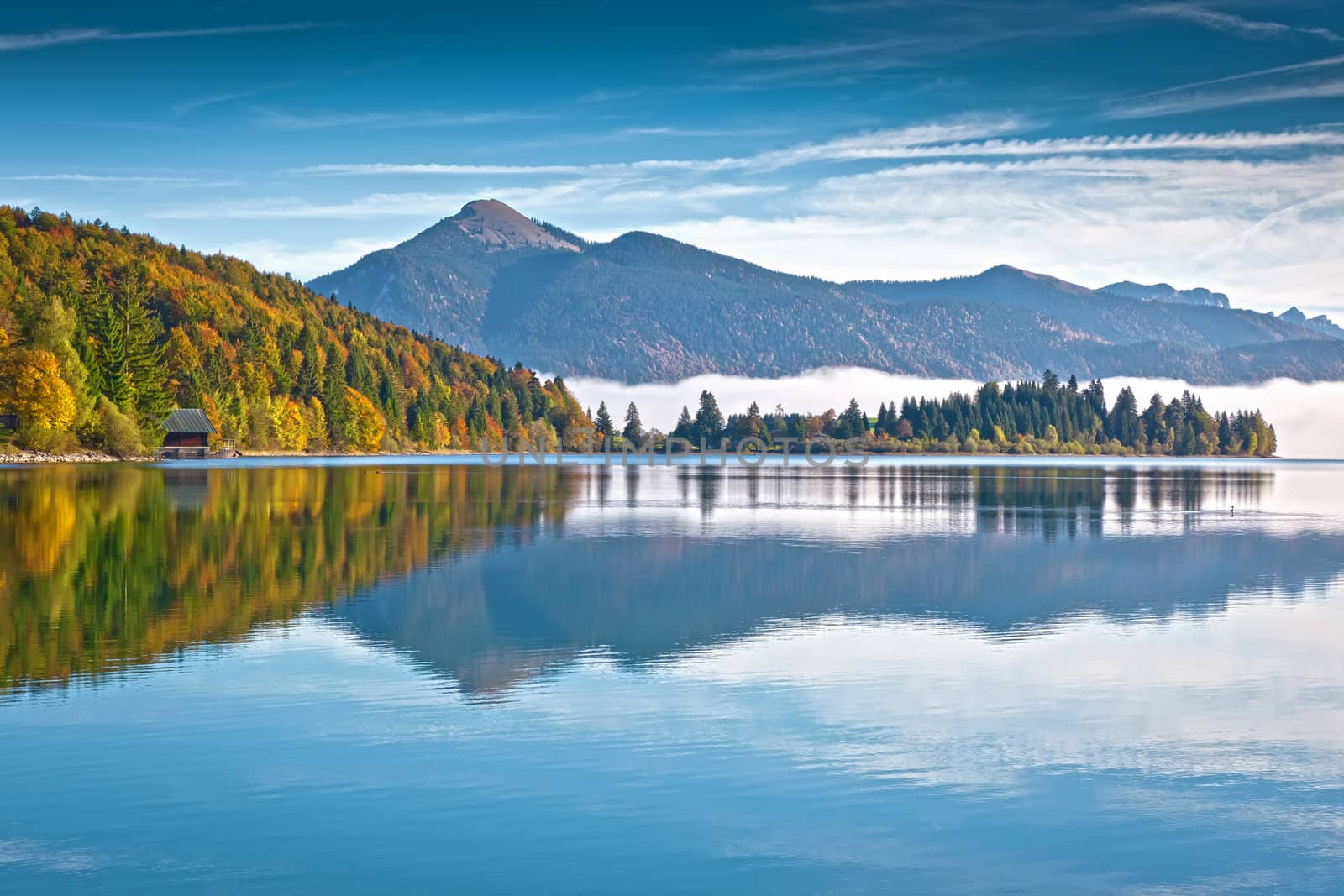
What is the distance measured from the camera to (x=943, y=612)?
93.6 ft

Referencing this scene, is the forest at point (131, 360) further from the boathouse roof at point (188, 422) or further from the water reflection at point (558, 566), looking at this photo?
the water reflection at point (558, 566)

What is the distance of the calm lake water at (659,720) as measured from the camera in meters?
12.0

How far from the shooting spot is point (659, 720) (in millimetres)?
17297

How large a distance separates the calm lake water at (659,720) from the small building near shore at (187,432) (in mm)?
114665

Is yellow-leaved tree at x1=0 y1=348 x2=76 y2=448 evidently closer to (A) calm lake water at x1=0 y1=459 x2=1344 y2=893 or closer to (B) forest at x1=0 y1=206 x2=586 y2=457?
(B) forest at x1=0 y1=206 x2=586 y2=457

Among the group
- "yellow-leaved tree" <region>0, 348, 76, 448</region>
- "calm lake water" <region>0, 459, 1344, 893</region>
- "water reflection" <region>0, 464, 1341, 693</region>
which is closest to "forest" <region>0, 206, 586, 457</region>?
"yellow-leaved tree" <region>0, 348, 76, 448</region>

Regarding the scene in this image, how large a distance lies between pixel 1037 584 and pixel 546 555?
14.7 metres

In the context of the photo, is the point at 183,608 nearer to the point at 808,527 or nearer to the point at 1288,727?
the point at 1288,727

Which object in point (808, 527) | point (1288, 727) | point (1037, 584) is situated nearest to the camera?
point (1288, 727)

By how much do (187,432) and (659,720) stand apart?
14505 centimetres

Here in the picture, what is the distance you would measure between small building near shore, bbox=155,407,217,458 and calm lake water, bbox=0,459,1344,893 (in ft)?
376

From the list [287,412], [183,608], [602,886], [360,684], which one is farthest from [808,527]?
[287,412]

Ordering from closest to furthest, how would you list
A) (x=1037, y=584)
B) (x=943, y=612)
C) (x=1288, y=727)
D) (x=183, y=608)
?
(x=1288, y=727) → (x=183, y=608) → (x=943, y=612) → (x=1037, y=584)

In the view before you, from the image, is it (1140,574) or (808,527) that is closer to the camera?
(1140,574)
